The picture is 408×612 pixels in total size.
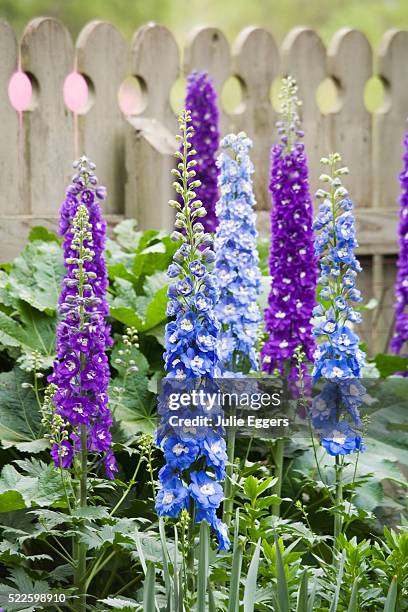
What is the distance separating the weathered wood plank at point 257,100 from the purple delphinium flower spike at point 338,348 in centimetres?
305

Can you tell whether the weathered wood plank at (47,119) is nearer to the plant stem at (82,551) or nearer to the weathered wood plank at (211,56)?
the weathered wood plank at (211,56)

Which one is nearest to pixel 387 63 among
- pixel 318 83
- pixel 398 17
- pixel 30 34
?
pixel 318 83

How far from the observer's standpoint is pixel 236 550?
80.5 inches

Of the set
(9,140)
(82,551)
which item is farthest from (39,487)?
(9,140)

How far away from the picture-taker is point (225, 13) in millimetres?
13047

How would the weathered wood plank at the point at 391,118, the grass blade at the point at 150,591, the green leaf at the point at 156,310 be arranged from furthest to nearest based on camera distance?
the weathered wood plank at the point at 391,118, the green leaf at the point at 156,310, the grass blade at the point at 150,591

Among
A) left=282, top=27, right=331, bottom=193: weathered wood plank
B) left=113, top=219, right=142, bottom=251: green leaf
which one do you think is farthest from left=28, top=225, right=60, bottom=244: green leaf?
left=282, top=27, right=331, bottom=193: weathered wood plank

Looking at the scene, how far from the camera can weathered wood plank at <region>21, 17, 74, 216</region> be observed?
16.3 ft

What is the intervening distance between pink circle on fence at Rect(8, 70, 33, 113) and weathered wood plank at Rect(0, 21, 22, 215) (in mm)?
35

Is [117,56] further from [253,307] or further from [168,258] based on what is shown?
[253,307]

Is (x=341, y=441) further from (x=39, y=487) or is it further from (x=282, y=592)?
(x=39, y=487)

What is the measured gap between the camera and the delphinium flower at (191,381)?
87.9 inches

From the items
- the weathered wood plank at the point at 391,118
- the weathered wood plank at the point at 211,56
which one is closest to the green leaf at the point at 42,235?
the weathered wood plank at the point at 211,56

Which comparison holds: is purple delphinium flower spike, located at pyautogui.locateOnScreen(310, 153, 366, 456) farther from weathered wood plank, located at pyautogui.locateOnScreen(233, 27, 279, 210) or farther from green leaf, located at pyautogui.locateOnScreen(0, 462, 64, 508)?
weathered wood plank, located at pyautogui.locateOnScreen(233, 27, 279, 210)
